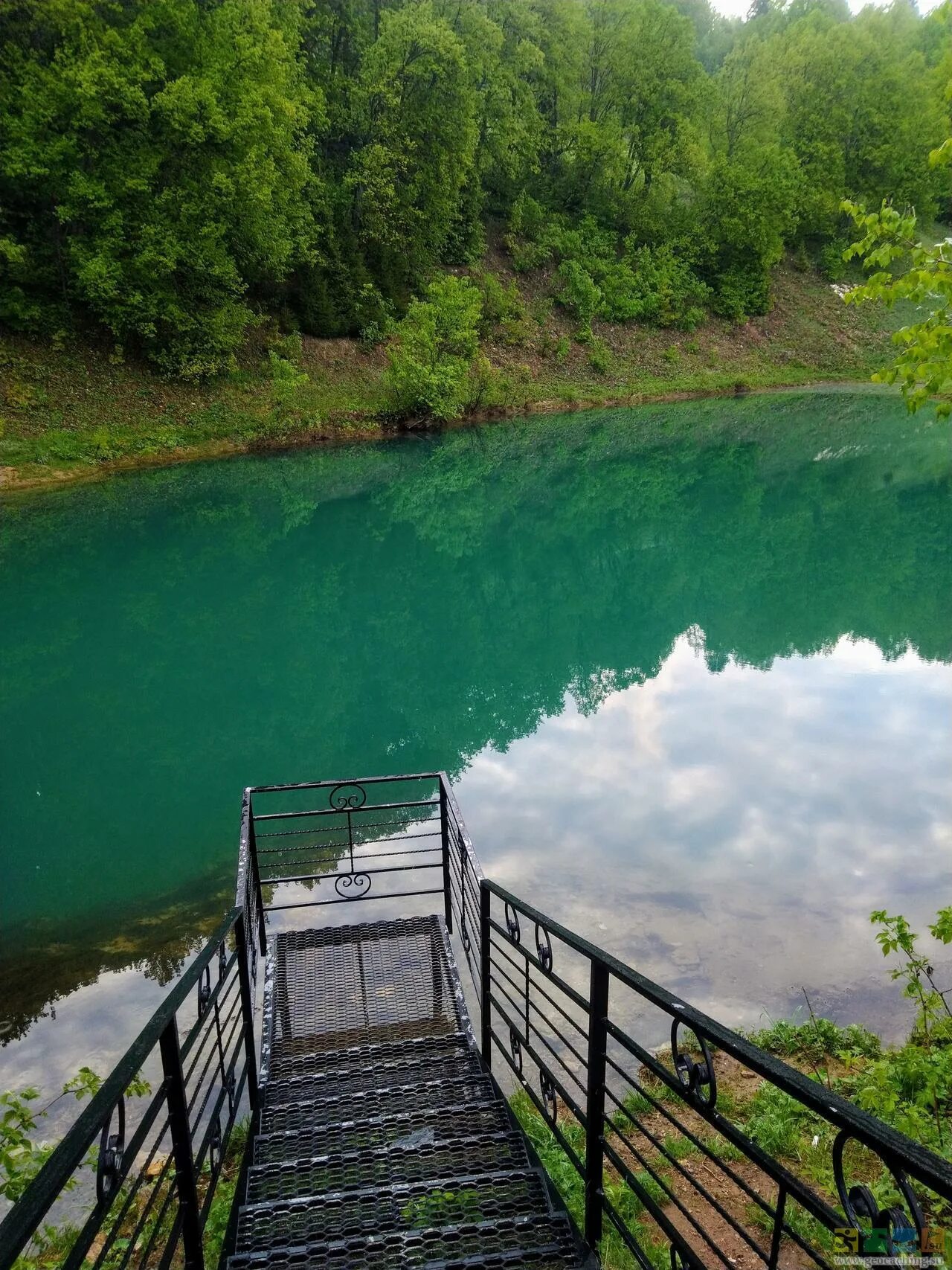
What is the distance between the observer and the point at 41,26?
2455 centimetres

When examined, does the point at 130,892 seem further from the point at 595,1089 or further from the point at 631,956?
the point at 595,1089

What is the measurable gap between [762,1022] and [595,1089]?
3.53 m

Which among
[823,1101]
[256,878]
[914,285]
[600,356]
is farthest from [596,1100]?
[600,356]

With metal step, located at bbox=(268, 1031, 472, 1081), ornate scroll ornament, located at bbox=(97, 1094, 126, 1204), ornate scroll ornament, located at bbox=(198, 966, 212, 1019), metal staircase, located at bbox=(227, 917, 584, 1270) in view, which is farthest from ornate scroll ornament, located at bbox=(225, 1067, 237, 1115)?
ornate scroll ornament, located at bbox=(97, 1094, 126, 1204)

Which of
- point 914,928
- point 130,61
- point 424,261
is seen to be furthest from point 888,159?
point 914,928

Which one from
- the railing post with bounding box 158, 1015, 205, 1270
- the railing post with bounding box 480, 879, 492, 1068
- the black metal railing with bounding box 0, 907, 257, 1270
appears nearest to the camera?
the black metal railing with bounding box 0, 907, 257, 1270

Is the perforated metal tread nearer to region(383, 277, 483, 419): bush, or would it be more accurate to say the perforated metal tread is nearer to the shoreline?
the shoreline

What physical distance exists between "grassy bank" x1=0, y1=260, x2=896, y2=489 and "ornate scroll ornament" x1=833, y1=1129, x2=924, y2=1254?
943 inches

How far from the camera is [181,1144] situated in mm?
2160

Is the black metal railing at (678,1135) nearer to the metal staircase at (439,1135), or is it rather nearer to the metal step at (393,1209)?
the metal staircase at (439,1135)

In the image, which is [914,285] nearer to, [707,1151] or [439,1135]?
[707,1151]

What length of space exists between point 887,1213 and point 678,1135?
364 centimetres

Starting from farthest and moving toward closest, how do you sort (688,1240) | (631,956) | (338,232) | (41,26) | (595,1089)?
(338,232) < (41,26) < (631,956) < (688,1240) < (595,1089)

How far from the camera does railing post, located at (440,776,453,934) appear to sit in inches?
216
